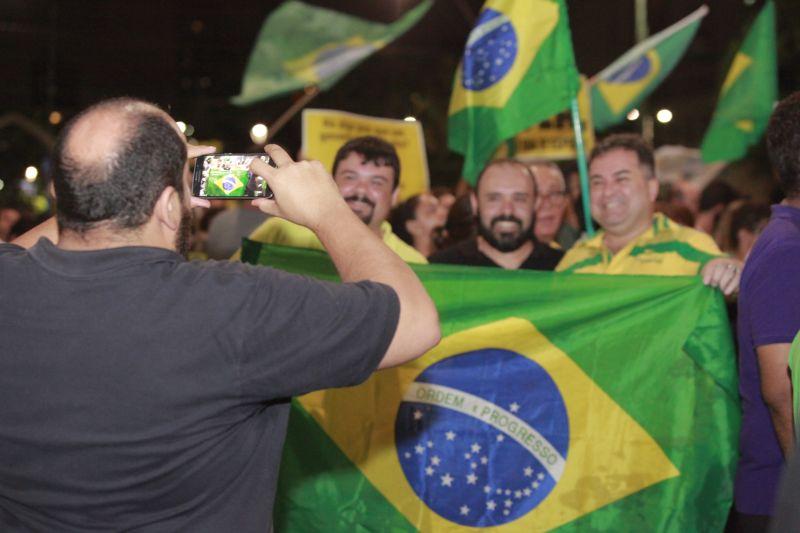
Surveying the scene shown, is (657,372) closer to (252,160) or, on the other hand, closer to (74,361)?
(252,160)

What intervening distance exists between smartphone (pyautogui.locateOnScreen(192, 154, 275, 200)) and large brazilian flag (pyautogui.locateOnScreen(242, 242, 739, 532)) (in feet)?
5.36

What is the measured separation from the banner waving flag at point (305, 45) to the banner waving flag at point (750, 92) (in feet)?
9.22

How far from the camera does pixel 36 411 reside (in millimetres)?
1913

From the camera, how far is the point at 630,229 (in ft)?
15.4

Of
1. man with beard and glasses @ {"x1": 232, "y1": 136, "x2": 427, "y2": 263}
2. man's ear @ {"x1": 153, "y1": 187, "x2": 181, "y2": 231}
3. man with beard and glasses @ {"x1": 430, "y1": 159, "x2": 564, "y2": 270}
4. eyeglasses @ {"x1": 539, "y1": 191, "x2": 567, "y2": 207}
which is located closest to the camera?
man's ear @ {"x1": 153, "y1": 187, "x2": 181, "y2": 231}

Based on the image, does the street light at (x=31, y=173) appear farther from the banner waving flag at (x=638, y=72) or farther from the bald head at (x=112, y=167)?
the bald head at (x=112, y=167)

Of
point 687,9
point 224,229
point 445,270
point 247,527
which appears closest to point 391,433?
point 445,270

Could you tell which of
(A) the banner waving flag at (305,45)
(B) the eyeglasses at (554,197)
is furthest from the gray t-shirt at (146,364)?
(A) the banner waving flag at (305,45)

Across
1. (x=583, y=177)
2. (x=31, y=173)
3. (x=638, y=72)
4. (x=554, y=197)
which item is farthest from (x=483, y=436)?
(x=31, y=173)

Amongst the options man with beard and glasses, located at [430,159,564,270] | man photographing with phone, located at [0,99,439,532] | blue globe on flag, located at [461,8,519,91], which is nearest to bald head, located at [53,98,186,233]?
man photographing with phone, located at [0,99,439,532]

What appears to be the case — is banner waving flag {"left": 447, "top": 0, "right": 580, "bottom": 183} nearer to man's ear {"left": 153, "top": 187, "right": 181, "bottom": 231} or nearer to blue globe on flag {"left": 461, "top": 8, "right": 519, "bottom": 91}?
blue globe on flag {"left": 461, "top": 8, "right": 519, "bottom": 91}

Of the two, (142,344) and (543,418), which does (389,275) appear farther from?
(543,418)

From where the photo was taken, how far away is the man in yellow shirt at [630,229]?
438cm

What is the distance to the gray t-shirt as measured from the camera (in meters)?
1.88
